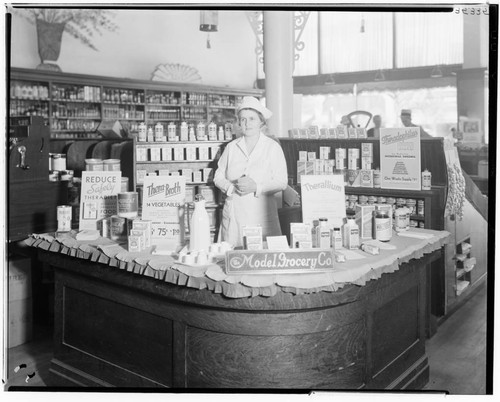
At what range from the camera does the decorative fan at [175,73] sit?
10.7 m

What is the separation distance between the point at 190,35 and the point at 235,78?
63.9 inches

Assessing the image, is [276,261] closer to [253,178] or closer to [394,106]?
[253,178]

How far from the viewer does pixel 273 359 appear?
2.55m

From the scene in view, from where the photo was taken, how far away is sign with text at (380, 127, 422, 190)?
4.51 m

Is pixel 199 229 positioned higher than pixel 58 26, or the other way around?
pixel 58 26

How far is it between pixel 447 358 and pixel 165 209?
83.3 inches

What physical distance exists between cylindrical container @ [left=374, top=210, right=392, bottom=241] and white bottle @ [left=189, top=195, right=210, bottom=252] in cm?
96

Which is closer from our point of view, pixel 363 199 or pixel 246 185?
pixel 246 185

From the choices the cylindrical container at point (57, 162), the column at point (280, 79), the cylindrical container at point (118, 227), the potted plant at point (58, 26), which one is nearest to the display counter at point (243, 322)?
the cylindrical container at point (118, 227)

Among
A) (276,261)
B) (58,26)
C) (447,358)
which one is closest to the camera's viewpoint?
(276,261)

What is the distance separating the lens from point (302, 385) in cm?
259

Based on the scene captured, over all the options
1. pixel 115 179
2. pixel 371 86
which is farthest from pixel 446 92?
pixel 115 179

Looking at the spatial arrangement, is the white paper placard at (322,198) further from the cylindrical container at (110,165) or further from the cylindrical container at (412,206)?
the cylindrical container at (412,206)

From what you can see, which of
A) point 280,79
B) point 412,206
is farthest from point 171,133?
point 412,206
